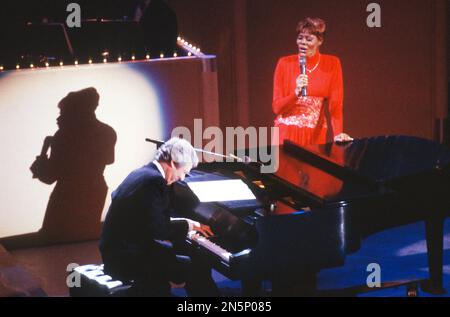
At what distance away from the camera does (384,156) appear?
17.9 ft

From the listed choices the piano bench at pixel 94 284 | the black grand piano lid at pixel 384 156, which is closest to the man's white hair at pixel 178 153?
the piano bench at pixel 94 284

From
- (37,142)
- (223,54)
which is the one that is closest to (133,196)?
(37,142)

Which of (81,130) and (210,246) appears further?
(81,130)

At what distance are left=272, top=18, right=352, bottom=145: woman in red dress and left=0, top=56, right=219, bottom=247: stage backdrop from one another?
1.10 meters

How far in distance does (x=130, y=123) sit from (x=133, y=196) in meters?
2.40

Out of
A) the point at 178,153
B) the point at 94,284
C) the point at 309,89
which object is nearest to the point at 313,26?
the point at 309,89

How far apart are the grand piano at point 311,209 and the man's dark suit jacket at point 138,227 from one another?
29 centimetres

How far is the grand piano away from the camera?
4.23 m

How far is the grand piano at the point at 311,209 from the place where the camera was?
4.23m

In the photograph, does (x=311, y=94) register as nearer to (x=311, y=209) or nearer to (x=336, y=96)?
(x=336, y=96)

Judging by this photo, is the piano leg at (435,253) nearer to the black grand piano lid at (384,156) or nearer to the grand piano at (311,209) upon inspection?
the grand piano at (311,209)

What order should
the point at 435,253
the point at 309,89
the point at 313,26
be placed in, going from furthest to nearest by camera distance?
the point at 309,89 < the point at 313,26 < the point at 435,253

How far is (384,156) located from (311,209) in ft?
4.51

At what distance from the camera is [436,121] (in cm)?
835
